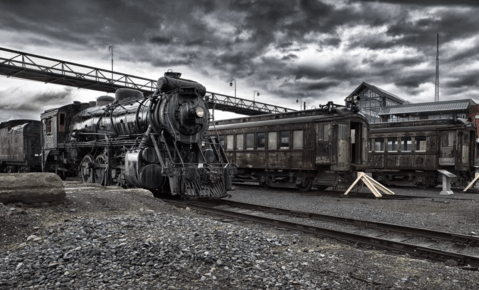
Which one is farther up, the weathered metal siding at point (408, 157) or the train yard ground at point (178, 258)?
the weathered metal siding at point (408, 157)

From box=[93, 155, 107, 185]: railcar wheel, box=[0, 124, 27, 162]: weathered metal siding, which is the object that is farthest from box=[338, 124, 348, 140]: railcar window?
box=[0, 124, 27, 162]: weathered metal siding

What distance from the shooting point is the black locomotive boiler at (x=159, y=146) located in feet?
34.6

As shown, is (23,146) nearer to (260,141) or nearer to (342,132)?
(260,141)

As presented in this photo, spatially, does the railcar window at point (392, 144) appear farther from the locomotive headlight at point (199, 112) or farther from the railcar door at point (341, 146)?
the locomotive headlight at point (199, 112)

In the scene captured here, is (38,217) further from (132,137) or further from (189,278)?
(132,137)

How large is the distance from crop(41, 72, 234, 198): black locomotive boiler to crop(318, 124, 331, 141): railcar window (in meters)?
4.27

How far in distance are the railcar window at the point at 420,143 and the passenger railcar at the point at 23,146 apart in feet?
66.0

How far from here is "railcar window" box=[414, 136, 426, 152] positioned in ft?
56.7

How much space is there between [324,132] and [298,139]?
4.20 feet

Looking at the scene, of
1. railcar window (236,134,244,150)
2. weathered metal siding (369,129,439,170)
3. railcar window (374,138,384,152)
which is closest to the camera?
weathered metal siding (369,129,439,170)

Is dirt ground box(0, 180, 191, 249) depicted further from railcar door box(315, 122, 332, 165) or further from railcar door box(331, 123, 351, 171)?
railcar door box(331, 123, 351, 171)

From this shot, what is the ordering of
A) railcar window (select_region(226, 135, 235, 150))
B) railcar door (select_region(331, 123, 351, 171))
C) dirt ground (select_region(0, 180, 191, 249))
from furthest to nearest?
railcar window (select_region(226, 135, 235, 150)) → railcar door (select_region(331, 123, 351, 171)) → dirt ground (select_region(0, 180, 191, 249))

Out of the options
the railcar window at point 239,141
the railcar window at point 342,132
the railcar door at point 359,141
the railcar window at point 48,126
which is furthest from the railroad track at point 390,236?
the railcar window at point 48,126

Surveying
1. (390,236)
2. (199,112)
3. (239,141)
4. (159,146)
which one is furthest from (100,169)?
(390,236)
